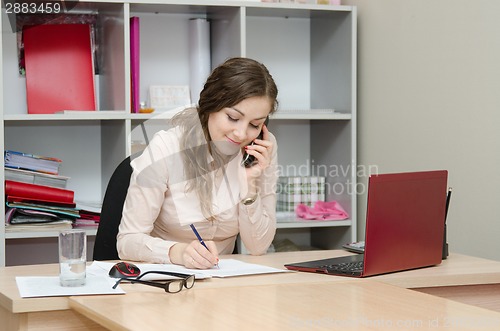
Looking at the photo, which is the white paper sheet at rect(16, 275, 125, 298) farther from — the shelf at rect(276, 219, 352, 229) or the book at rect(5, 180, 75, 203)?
the shelf at rect(276, 219, 352, 229)

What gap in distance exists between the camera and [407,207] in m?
1.78

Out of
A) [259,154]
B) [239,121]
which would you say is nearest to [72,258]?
[239,121]

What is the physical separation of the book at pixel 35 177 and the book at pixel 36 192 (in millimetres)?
31

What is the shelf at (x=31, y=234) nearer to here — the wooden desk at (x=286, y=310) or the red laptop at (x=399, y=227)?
the red laptop at (x=399, y=227)

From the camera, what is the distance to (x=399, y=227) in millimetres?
1771

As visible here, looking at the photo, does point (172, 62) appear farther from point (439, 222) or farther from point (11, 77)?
point (439, 222)

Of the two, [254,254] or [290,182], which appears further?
[290,182]

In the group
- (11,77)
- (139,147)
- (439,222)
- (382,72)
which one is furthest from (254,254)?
(11,77)

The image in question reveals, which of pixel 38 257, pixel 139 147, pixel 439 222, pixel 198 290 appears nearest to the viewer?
pixel 198 290

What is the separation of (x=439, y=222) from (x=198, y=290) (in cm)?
72

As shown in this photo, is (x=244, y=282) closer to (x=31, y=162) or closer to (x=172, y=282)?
(x=172, y=282)

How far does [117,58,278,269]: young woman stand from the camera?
2.06 metres

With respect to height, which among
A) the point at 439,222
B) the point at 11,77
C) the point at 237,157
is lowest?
the point at 439,222

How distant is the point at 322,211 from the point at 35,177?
48.9 inches
